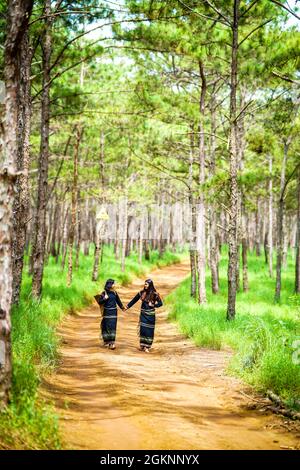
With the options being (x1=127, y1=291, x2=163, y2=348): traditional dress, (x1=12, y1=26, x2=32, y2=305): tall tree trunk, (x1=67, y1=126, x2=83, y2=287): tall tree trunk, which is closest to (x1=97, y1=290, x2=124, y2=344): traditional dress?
(x1=127, y1=291, x2=163, y2=348): traditional dress

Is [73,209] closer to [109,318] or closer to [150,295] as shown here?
[150,295]

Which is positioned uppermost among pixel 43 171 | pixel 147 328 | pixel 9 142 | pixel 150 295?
pixel 43 171

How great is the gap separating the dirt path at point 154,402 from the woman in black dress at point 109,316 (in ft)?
0.98

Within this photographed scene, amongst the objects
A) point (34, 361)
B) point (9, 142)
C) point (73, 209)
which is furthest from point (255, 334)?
point (73, 209)

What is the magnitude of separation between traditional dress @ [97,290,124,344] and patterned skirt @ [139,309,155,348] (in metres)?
0.57

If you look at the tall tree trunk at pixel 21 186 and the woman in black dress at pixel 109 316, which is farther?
the woman in black dress at pixel 109 316

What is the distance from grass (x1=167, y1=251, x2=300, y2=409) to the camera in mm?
7223

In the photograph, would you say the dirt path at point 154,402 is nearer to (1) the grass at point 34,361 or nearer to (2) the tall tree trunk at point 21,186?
(1) the grass at point 34,361

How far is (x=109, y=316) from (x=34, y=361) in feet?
11.2

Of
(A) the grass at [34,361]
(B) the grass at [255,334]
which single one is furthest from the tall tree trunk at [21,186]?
(B) the grass at [255,334]

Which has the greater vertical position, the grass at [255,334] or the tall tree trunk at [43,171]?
the tall tree trunk at [43,171]

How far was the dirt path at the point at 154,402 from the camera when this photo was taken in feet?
17.0

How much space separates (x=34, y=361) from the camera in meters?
7.77

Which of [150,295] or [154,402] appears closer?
[154,402]
